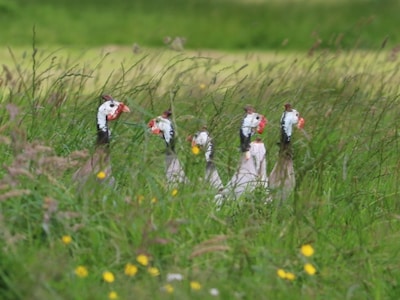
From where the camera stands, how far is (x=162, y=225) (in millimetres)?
3846

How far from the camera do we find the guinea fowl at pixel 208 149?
4.54 meters

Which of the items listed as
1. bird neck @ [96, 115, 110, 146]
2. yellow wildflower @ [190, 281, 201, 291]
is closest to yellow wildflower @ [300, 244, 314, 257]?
yellow wildflower @ [190, 281, 201, 291]

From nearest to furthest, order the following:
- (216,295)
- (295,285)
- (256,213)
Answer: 1. (216,295)
2. (295,285)
3. (256,213)

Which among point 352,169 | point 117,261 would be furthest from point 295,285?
point 352,169

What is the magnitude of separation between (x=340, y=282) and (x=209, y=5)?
11.6 metres

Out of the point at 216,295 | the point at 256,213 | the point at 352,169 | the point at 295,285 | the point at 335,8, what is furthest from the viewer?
the point at 335,8

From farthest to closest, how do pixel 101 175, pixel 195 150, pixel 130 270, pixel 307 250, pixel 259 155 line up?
pixel 259 155
pixel 195 150
pixel 101 175
pixel 307 250
pixel 130 270

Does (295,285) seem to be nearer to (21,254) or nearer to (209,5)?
(21,254)

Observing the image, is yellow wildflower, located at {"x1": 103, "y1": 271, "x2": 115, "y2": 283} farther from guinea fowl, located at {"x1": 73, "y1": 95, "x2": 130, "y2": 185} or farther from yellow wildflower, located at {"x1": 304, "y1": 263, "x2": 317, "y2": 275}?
yellow wildflower, located at {"x1": 304, "y1": 263, "x2": 317, "y2": 275}

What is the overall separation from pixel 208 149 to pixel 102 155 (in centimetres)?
63

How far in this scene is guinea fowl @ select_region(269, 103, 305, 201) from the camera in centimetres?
441

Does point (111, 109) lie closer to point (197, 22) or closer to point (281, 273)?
point (281, 273)

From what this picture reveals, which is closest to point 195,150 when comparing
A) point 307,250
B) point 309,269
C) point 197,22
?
point 307,250

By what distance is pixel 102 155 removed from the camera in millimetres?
4148
